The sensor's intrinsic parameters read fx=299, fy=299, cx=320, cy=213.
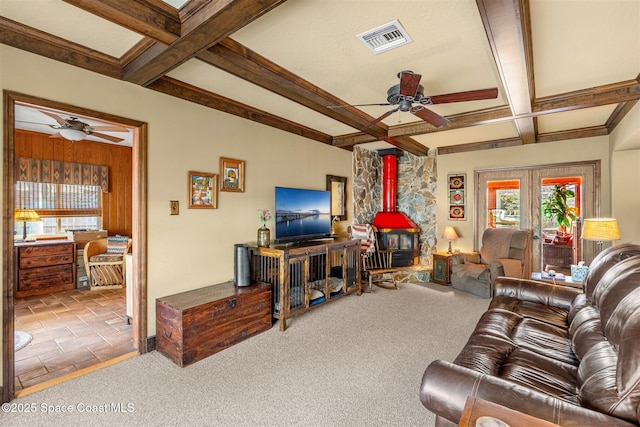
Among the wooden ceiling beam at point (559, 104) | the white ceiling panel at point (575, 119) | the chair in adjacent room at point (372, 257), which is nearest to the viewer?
the wooden ceiling beam at point (559, 104)

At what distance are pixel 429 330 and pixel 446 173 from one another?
3.64 m

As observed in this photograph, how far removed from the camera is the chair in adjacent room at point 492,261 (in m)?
4.59

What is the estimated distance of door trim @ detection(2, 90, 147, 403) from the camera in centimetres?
211

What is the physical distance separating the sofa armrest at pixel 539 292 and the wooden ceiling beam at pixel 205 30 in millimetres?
3140

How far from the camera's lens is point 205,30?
187 centimetres

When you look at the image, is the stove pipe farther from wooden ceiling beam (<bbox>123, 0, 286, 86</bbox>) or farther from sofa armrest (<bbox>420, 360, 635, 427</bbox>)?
sofa armrest (<bbox>420, 360, 635, 427</bbox>)

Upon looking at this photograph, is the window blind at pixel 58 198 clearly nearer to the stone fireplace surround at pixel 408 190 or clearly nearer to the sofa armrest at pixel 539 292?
the stone fireplace surround at pixel 408 190

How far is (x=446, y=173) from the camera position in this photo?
5.98 metres

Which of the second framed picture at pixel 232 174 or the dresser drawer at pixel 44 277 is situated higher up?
the second framed picture at pixel 232 174

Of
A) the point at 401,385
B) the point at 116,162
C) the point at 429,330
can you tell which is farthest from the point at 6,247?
the point at 116,162

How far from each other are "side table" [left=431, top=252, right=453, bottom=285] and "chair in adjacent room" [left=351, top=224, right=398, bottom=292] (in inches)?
29.2

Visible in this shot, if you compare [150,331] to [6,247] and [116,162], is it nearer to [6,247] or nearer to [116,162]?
[6,247]

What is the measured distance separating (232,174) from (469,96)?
2.60 metres

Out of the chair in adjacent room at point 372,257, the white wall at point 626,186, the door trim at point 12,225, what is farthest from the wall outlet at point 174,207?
the white wall at point 626,186
